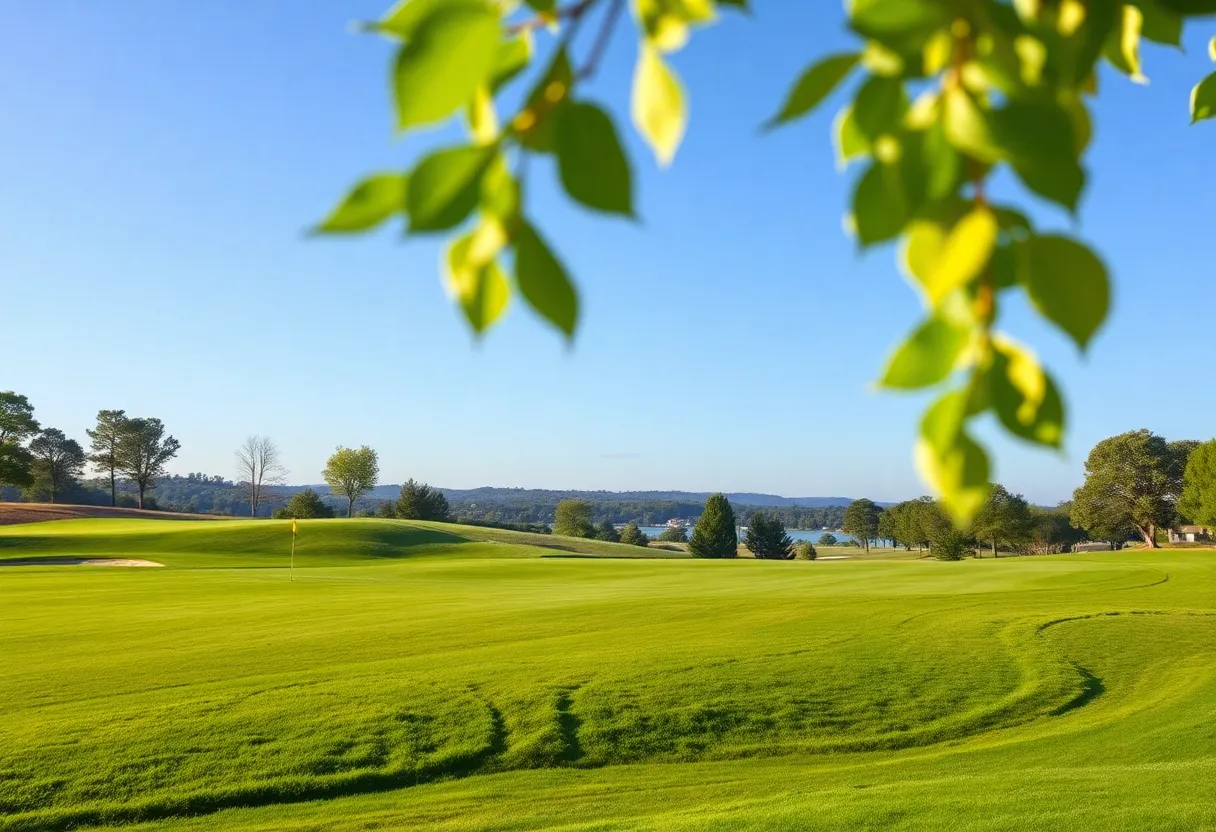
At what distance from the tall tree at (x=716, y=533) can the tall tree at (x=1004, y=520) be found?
70.6 feet

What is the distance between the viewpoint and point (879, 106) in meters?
0.98

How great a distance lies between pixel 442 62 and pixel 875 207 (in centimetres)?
46

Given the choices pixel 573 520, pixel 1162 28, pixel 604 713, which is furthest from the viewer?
pixel 573 520

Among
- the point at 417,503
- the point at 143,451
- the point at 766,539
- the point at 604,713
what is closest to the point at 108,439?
the point at 143,451

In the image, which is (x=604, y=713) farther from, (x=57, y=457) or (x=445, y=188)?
(x=57, y=457)

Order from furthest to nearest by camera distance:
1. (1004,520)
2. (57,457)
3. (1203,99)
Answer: (57,457)
(1004,520)
(1203,99)

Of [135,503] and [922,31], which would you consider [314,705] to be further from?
[135,503]

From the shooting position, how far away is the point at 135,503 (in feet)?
386

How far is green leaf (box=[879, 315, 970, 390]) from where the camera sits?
86 cm

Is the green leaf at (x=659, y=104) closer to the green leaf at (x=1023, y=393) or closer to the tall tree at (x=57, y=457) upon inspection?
the green leaf at (x=1023, y=393)

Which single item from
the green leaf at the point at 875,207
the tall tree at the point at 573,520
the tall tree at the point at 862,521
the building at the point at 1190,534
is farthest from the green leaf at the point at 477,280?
the tall tree at the point at 862,521

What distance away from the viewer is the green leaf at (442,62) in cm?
78

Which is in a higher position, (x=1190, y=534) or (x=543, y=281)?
(x=543, y=281)

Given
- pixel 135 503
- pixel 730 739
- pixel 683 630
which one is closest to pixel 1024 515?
pixel 683 630
